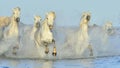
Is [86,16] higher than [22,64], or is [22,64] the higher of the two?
[86,16]

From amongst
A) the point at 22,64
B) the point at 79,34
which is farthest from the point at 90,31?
the point at 22,64

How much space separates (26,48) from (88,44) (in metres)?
2.87

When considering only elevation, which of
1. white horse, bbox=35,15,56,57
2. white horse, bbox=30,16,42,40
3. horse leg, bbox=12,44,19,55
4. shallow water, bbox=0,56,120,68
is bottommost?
shallow water, bbox=0,56,120,68

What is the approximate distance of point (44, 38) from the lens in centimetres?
2505

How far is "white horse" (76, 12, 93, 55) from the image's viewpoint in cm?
2571

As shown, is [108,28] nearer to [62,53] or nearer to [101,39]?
[101,39]

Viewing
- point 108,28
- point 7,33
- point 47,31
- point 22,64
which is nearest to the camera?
point 22,64

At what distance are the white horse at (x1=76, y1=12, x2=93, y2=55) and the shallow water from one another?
1.76 metres

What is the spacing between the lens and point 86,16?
26.2 m

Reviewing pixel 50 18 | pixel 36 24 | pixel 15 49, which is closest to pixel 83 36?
pixel 50 18

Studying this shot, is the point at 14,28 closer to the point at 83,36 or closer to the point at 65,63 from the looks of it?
the point at 83,36

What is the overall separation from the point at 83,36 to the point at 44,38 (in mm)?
1953

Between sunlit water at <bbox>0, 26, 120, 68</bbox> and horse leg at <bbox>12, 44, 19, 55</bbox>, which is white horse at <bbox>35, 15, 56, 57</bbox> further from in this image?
horse leg at <bbox>12, 44, 19, 55</bbox>

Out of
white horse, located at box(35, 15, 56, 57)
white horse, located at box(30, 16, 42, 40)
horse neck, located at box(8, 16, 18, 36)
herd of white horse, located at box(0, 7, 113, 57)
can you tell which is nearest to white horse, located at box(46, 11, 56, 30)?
herd of white horse, located at box(0, 7, 113, 57)
